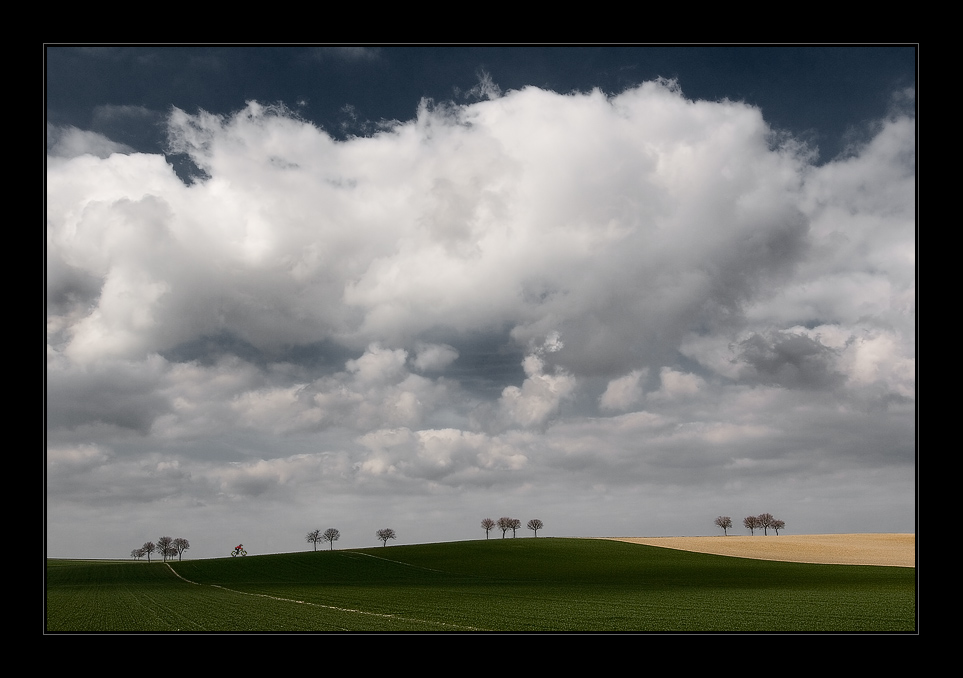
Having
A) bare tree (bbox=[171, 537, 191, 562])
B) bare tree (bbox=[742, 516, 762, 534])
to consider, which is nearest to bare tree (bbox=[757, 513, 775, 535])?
bare tree (bbox=[742, 516, 762, 534])

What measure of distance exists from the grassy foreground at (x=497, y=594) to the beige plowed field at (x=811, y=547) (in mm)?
4015

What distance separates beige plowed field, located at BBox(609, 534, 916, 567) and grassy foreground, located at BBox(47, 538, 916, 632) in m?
4.01

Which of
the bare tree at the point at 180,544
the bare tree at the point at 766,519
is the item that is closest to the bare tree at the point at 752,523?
the bare tree at the point at 766,519

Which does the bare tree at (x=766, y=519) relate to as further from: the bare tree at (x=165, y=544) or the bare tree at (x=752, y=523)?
the bare tree at (x=165, y=544)

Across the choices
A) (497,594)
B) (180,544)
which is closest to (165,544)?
(180,544)

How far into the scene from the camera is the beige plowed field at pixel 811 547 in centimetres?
5441
